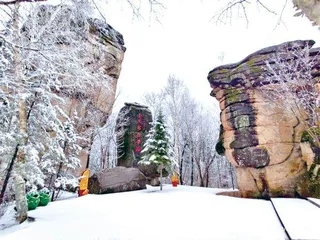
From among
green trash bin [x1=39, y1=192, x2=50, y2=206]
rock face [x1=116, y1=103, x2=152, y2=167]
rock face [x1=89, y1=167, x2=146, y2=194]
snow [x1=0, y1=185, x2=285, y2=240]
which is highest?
rock face [x1=116, y1=103, x2=152, y2=167]

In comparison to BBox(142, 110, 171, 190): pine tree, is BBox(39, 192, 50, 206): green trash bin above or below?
below

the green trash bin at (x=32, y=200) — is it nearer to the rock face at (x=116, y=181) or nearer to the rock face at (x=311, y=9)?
the rock face at (x=116, y=181)

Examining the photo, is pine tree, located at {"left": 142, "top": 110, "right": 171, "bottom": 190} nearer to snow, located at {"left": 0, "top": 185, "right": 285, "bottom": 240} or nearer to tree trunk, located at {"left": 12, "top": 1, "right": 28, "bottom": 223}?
snow, located at {"left": 0, "top": 185, "right": 285, "bottom": 240}

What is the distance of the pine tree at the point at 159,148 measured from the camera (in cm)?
1039

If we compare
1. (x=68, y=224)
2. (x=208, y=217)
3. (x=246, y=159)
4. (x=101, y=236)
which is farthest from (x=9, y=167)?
(x=246, y=159)

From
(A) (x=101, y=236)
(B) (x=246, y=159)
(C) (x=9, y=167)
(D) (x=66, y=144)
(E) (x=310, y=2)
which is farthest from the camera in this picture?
(D) (x=66, y=144)

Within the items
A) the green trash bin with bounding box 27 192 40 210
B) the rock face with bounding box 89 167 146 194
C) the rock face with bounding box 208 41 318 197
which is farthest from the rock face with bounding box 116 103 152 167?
the green trash bin with bounding box 27 192 40 210

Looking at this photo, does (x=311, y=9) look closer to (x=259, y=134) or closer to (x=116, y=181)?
(x=259, y=134)

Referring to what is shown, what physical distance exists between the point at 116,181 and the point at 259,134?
719 centimetres

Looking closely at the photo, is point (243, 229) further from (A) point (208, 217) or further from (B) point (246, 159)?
(B) point (246, 159)

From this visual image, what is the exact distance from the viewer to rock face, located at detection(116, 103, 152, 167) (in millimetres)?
15241

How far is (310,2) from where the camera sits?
1.45 m

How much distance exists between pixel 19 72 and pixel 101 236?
12.2 feet

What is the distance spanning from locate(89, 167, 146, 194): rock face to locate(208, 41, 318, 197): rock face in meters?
4.97
